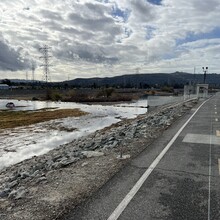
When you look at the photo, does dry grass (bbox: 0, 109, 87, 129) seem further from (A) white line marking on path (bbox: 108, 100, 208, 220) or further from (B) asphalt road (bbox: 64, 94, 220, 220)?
(B) asphalt road (bbox: 64, 94, 220, 220)

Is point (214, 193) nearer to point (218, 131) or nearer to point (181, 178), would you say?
point (181, 178)

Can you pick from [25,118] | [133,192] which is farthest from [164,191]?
[25,118]

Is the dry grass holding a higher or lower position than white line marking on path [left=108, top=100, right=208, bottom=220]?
lower

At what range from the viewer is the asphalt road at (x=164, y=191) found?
533 centimetres

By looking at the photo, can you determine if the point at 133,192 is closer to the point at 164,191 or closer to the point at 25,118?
the point at 164,191

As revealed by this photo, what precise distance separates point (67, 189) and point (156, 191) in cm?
195

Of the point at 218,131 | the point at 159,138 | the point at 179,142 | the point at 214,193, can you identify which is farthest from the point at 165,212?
the point at 218,131

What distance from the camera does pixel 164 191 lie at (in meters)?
6.48

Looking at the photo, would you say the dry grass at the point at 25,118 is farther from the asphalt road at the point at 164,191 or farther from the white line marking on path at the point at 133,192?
the asphalt road at the point at 164,191

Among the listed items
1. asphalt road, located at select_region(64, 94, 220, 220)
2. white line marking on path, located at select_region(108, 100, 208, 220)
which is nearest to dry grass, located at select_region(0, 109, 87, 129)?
white line marking on path, located at select_region(108, 100, 208, 220)

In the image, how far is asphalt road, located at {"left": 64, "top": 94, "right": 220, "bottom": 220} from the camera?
533 cm

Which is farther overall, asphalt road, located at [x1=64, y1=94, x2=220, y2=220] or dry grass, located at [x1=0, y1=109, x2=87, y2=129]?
dry grass, located at [x1=0, y1=109, x2=87, y2=129]

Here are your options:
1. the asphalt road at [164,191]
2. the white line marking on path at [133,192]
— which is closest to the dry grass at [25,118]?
the white line marking on path at [133,192]

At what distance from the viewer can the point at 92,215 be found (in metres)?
5.24
